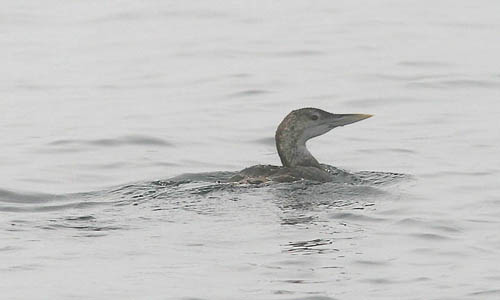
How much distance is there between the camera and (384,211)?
12.8m

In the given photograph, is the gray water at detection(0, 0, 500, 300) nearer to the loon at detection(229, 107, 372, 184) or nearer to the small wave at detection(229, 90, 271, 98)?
the small wave at detection(229, 90, 271, 98)

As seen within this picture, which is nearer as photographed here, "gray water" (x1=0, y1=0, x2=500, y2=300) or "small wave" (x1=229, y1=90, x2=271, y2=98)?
"gray water" (x1=0, y1=0, x2=500, y2=300)

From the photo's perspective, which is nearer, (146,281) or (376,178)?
(146,281)

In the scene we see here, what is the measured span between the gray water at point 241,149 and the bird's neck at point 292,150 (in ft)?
2.23

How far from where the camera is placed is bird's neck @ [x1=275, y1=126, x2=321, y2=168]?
1441cm

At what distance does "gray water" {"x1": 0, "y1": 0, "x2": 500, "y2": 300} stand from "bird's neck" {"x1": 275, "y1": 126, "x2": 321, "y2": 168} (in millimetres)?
679

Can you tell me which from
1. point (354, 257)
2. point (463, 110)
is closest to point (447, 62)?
point (463, 110)

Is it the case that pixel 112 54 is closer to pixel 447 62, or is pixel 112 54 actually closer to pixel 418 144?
pixel 447 62

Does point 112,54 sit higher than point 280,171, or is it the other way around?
point 112,54

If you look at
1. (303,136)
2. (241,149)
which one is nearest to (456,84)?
(241,149)

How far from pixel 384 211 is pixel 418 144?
3724 millimetres

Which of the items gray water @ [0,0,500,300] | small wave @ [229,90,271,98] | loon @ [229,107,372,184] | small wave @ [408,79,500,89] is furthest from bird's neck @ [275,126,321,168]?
small wave @ [408,79,500,89]

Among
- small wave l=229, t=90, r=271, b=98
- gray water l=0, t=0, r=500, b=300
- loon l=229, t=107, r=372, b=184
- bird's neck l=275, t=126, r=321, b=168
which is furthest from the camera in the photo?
small wave l=229, t=90, r=271, b=98

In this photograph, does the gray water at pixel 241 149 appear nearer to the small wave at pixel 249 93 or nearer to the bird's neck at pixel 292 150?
the small wave at pixel 249 93
